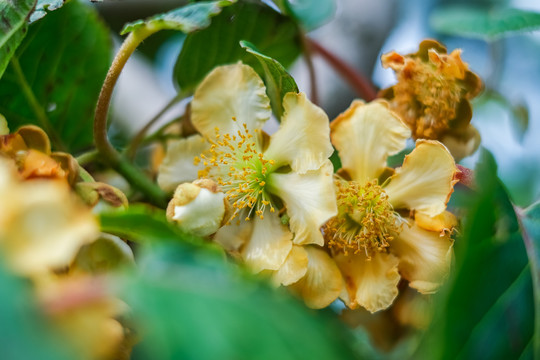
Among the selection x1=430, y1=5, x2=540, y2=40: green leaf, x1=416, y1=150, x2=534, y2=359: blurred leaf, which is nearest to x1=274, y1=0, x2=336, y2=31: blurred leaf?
x1=430, y1=5, x2=540, y2=40: green leaf

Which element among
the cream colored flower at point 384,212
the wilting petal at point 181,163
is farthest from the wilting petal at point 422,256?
the wilting petal at point 181,163

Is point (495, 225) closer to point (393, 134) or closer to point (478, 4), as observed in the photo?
point (393, 134)

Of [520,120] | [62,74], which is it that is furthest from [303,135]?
[520,120]

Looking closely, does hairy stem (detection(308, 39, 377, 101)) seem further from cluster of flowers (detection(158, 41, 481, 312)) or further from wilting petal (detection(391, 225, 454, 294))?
wilting petal (detection(391, 225, 454, 294))

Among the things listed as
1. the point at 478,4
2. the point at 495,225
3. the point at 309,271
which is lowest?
the point at 478,4

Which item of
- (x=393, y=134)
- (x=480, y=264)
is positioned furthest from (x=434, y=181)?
(x=480, y=264)
